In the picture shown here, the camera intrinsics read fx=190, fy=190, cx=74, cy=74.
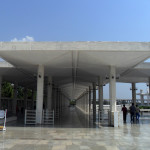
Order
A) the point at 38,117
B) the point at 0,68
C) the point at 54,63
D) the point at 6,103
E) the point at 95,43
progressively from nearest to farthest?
1. the point at 95,43
2. the point at 38,117
3. the point at 54,63
4. the point at 0,68
5. the point at 6,103

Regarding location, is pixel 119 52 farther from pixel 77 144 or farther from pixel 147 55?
pixel 77 144

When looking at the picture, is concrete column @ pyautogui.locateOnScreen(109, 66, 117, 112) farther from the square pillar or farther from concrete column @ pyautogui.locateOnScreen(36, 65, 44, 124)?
concrete column @ pyautogui.locateOnScreen(36, 65, 44, 124)

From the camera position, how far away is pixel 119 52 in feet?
38.8

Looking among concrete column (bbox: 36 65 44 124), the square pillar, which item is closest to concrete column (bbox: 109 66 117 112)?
the square pillar

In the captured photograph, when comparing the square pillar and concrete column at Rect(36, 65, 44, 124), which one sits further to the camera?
concrete column at Rect(36, 65, 44, 124)

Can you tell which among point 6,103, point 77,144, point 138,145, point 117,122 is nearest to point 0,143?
point 77,144

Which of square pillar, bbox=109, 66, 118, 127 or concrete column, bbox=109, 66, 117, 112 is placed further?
concrete column, bbox=109, 66, 117, 112

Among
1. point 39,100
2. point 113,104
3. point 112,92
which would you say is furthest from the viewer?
point 39,100

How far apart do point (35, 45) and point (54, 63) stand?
346 cm

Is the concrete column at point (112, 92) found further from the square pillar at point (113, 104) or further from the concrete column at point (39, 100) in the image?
the concrete column at point (39, 100)

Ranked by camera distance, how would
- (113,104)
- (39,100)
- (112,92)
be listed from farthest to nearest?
(39,100) → (112,92) → (113,104)

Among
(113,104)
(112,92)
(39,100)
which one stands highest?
(112,92)

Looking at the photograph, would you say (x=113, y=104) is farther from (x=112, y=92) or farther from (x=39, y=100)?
(x=39, y=100)

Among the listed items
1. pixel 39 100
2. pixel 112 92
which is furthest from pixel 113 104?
pixel 39 100
